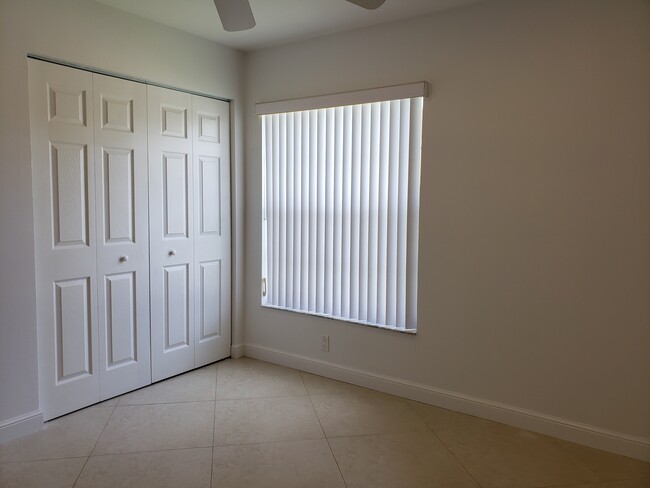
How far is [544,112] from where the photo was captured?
2.45 metres

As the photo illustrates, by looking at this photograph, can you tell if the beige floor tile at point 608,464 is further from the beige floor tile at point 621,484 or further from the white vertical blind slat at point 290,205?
the white vertical blind slat at point 290,205

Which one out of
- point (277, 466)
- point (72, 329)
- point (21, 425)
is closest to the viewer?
point (277, 466)

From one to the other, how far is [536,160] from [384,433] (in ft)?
5.35

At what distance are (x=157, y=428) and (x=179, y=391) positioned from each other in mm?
491

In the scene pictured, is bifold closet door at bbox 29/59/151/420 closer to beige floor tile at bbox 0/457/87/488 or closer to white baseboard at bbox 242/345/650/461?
beige floor tile at bbox 0/457/87/488

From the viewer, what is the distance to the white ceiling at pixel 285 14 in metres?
2.63

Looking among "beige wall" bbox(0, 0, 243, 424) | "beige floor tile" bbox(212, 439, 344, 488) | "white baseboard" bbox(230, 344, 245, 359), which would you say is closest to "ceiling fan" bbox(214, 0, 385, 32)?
"beige wall" bbox(0, 0, 243, 424)

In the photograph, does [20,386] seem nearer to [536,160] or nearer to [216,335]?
[216,335]

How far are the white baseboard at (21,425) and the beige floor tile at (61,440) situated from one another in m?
0.03

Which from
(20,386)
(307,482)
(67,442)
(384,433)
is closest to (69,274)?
(20,386)

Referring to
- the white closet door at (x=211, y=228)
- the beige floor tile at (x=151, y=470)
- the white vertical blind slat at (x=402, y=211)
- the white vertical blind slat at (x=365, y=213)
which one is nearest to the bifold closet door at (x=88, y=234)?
the white closet door at (x=211, y=228)

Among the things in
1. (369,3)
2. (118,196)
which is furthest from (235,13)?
(118,196)

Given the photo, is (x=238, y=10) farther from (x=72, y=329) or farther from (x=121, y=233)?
(x=72, y=329)

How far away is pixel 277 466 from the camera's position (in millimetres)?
2201
